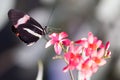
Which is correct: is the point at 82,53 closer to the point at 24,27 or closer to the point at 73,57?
the point at 73,57

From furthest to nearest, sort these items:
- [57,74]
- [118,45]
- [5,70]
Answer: [118,45]
[5,70]
[57,74]

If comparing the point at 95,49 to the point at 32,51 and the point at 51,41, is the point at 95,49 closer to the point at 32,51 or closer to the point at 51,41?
the point at 51,41

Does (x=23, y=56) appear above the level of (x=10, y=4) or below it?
below

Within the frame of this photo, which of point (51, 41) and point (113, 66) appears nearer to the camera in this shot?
point (51, 41)

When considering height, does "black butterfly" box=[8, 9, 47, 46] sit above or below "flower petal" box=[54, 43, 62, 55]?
above

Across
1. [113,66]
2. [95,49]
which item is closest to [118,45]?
[113,66]

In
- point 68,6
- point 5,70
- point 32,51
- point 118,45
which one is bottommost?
point 5,70

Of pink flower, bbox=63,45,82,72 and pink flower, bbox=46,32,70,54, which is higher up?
pink flower, bbox=46,32,70,54
